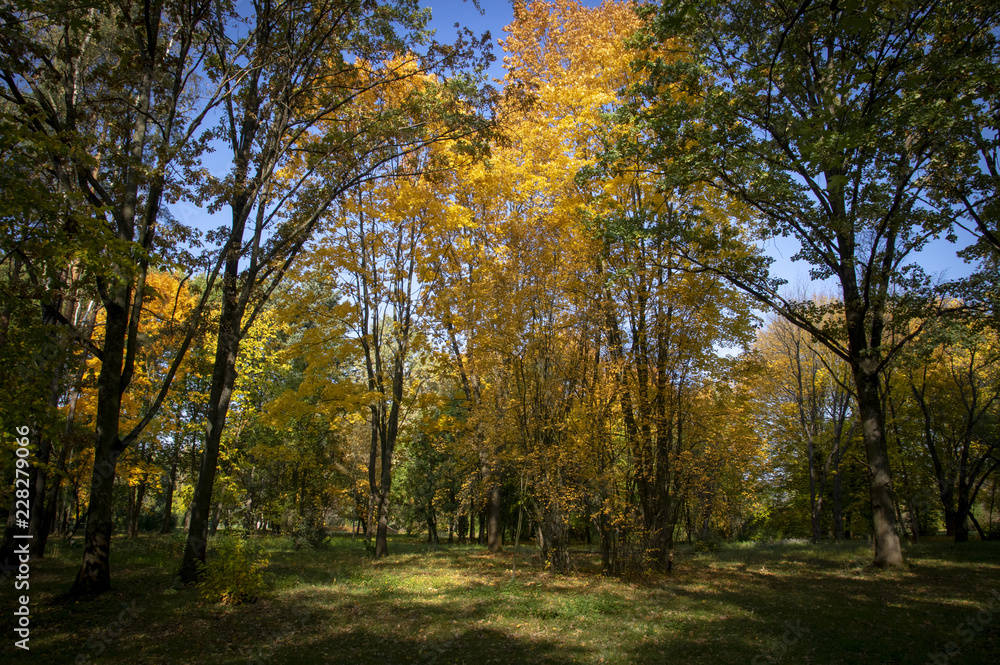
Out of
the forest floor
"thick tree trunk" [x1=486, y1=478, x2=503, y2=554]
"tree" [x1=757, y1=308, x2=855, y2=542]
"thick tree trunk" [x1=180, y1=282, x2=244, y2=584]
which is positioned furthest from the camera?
"tree" [x1=757, y1=308, x2=855, y2=542]

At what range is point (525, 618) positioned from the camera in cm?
696

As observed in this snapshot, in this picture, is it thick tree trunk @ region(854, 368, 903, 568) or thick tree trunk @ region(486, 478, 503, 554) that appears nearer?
thick tree trunk @ region(854, 368, 903, 568)

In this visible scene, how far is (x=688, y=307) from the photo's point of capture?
10023 mm

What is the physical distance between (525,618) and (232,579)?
14.5 feet

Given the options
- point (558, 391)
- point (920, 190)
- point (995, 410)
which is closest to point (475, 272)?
point (558, 391)

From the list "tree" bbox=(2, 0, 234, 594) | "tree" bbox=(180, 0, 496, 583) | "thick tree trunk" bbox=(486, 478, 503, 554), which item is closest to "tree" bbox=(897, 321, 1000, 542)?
"thick tree trunk" bbox=(486, 478, 503, 554)

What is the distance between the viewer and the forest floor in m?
5.32

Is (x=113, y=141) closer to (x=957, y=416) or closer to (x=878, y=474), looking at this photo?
(x=878, y=474)

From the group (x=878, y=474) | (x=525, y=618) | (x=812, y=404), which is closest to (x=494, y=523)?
(x=525, y=618)

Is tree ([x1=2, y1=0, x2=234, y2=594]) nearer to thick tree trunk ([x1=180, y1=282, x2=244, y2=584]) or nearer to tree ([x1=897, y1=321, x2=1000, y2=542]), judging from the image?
thick tree trunk ([x1=180, y1=282, x2=244, y2=584])

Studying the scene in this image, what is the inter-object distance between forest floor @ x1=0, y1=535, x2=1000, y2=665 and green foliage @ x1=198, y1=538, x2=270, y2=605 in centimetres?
17

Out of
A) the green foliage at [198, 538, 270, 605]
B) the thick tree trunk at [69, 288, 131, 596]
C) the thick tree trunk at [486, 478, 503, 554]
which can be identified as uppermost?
the thick tree trunk at [69, 288, 131, 596]

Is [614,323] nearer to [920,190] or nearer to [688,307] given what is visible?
[688,307]

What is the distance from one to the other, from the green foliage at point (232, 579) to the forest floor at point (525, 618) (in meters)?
0.17
